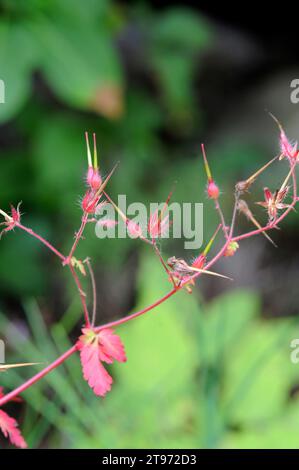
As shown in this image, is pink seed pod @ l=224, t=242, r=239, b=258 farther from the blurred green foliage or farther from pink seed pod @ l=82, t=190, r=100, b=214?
the blurred green foliage

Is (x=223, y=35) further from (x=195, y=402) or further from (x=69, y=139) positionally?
(x=195, y=402)

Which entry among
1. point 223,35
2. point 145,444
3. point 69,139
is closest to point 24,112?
point 69,139

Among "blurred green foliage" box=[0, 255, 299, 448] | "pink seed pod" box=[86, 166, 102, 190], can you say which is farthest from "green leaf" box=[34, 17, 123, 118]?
"pink seed pod" box=[86, 166, 102, 190]

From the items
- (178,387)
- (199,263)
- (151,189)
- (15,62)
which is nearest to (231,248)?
(199,263)

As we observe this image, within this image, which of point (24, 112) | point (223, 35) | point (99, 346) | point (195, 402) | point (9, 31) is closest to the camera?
point (99, 346)

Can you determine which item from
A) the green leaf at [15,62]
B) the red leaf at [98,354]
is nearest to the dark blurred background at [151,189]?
the green leaf at [15,62]

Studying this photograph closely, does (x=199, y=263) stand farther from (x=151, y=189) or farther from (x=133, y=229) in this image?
(x=151, y=189)

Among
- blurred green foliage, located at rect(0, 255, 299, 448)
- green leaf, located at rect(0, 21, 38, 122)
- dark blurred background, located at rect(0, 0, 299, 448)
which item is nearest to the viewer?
blurred green foliage, located at rect(0, 255, 299, 448)
